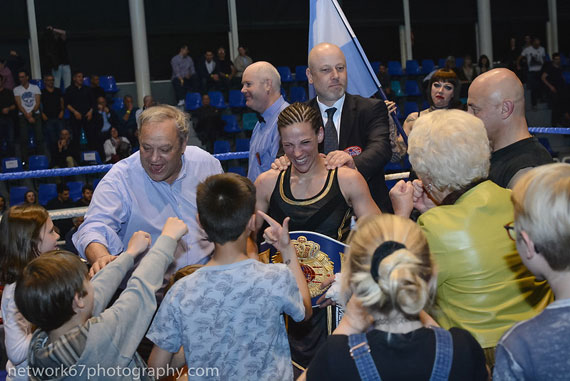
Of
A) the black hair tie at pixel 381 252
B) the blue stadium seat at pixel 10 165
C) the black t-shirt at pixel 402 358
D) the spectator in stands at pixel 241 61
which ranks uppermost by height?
the spectator in stands at pixel 241 61

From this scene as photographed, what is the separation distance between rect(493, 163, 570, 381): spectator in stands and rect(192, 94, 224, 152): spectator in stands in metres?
9.60

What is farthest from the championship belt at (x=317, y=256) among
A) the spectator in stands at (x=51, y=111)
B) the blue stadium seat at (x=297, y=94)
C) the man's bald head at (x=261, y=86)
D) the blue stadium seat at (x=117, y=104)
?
the blue stadium seat at (x=297, y=94)

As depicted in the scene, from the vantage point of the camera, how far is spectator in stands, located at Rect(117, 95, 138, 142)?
10.3 meters

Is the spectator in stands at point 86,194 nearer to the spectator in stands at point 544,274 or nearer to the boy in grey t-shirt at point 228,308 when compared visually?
the boy in grey t-shirt at point 228,308

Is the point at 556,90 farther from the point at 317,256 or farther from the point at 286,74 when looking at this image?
the point at 317,256

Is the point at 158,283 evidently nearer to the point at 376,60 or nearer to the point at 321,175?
the point at 321,175

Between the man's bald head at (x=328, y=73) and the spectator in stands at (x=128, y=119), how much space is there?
717 centimetres

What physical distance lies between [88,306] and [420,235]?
989 millimetres

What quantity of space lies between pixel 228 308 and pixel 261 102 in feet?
8.13

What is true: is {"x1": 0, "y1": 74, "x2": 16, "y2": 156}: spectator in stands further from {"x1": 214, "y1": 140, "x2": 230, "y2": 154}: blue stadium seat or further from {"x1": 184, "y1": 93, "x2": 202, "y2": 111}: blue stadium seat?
{"x1": 214, "y1": 140, "x2": 230, "y2": 154}: blue stadium seat

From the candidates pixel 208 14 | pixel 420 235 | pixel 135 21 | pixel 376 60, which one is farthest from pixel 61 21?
pixel 420 235

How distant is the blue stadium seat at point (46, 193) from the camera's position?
9.18m

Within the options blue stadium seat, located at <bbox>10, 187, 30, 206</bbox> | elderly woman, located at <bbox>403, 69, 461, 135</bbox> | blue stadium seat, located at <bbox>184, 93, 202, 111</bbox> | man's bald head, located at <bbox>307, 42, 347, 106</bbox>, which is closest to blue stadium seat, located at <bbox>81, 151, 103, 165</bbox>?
blue stadium seat, located at <bbox>10, 187, 30, 206</bbox>

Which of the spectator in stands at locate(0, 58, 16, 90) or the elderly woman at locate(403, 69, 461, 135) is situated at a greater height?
the spectator in stands at locate(0, 58, 16, 90)
